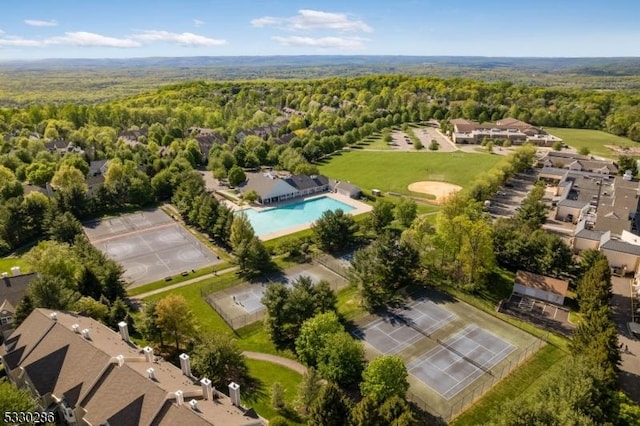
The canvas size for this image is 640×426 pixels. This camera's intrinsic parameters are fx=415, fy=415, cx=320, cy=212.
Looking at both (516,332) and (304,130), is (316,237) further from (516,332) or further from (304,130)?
(304,130)

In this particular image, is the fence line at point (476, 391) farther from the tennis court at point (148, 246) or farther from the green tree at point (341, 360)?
the tennis court at point (148, 246)

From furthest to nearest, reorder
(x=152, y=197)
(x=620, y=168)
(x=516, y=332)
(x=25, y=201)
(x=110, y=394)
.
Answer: (x=620, y=168), (x=152, y=197), (x=25, y=201), (x=516, y=332), (x=110, y=394)

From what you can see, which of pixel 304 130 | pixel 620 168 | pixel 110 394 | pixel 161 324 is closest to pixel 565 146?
pixel 620 168

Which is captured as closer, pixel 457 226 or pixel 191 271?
pixel 457 226

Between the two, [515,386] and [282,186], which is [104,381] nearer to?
[515,386]

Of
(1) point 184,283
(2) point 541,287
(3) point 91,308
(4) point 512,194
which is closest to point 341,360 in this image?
(3) point 91,308

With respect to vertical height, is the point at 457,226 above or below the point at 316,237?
above

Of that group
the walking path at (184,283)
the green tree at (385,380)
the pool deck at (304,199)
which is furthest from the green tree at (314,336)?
the pool deck at (304,199)
